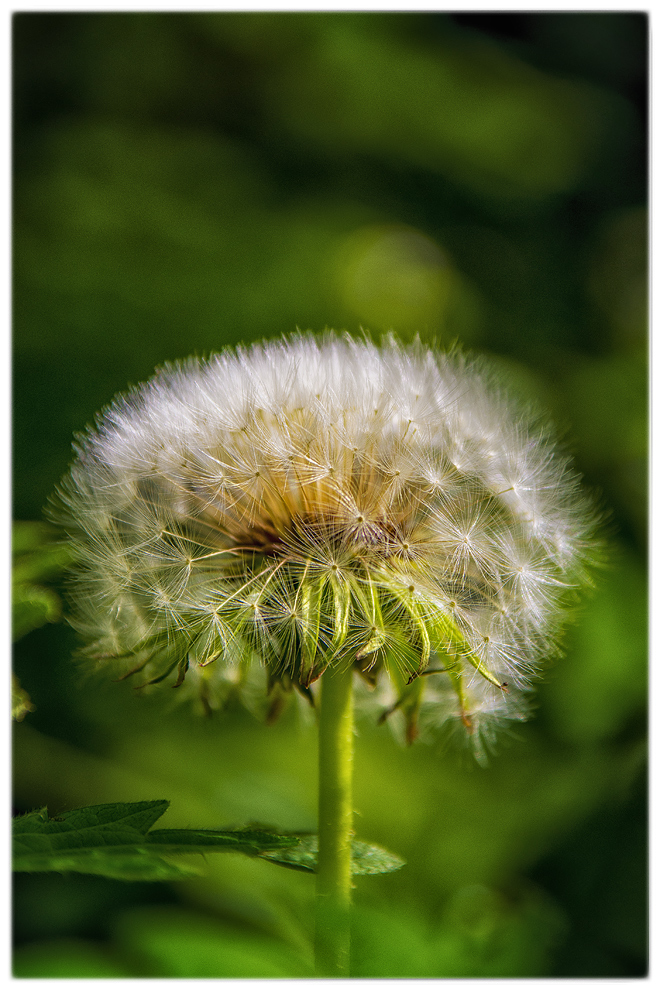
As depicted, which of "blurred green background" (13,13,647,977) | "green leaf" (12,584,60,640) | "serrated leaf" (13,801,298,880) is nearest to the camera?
"serrated leaf" (13,801,298,880)

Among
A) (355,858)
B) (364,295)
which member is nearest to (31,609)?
(355,858)

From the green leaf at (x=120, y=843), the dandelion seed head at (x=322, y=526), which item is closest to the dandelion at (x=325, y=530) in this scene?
the dandelion seed head at (x=322, y=526)

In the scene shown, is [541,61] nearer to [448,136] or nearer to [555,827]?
[448,136]

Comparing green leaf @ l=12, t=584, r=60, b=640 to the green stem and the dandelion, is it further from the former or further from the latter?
the green stem

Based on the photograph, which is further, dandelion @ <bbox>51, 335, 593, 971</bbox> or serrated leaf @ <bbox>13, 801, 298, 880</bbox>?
dandelion @ <bbox>51, 335, 593, 971</bbox>

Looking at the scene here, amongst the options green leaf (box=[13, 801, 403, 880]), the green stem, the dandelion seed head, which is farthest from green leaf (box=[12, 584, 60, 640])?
the green stem

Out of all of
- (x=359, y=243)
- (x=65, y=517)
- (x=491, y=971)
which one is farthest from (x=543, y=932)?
(x=359, y=243)
